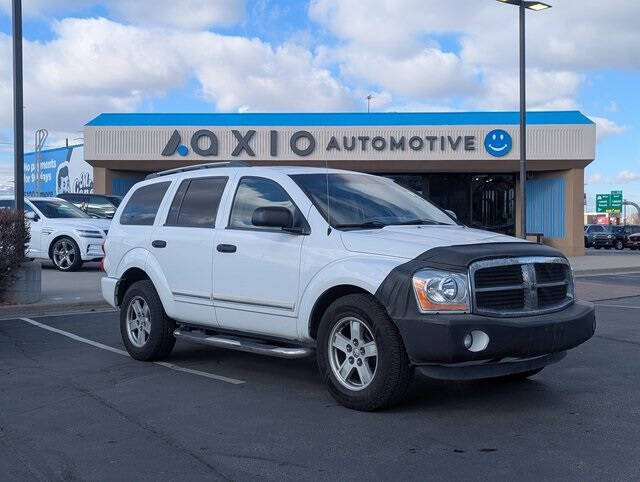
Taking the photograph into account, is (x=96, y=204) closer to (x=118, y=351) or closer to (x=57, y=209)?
(x=57, y=209)

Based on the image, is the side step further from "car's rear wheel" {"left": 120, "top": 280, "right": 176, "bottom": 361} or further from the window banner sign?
the window banner sign

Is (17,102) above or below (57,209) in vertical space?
above

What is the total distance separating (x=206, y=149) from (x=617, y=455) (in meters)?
25.6

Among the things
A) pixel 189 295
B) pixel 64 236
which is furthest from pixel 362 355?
pixel 64 236

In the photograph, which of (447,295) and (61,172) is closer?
(447,295)

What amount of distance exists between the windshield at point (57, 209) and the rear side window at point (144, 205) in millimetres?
10462

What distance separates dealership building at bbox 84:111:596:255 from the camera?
2878 centimetres

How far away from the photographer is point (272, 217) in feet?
21.6

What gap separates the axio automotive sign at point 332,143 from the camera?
94.9 feet

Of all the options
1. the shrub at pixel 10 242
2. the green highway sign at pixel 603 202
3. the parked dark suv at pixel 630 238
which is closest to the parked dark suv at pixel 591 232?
the parked dark suv at pixel 630 238

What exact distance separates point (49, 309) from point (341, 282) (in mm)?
7621

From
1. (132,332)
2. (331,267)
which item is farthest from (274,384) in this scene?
(132,332)

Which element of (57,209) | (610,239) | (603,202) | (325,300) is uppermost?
(603,202)

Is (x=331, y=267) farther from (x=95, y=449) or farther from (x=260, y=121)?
(x=260, y=121)
